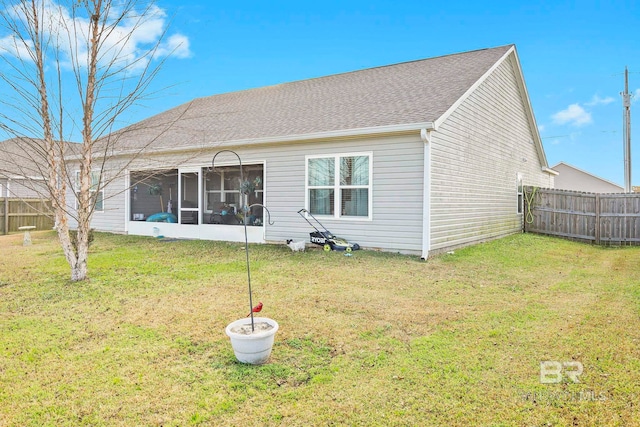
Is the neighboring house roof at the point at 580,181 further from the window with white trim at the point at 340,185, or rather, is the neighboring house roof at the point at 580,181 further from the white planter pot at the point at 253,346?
the white planter pot at the point at 253,346

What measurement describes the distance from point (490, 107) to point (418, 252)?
554 cm

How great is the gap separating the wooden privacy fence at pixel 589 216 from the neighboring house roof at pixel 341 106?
3364mm

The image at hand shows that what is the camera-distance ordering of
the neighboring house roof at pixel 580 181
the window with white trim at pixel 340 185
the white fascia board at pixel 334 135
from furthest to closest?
the neighboring house roof at pixel 580 181, the window with white trim at pixel 340 185, the white fascia board at pixel 334 135

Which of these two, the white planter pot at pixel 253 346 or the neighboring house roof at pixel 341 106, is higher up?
the neighboring house roof at pixel 341 106

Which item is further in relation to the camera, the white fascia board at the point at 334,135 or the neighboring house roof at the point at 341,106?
the neighboring house roof at the point at 341,106

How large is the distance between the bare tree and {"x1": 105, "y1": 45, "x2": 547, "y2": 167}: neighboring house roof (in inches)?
33.1

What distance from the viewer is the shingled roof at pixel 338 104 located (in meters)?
9.03

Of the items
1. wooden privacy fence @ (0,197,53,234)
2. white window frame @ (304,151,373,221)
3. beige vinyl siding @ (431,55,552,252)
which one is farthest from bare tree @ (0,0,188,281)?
wooden privacy fence @ (0,197,53,234)

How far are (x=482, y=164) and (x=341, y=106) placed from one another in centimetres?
424

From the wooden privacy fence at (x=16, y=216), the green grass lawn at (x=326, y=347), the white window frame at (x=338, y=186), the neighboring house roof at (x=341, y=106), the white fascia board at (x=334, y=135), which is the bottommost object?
the green grass lawn at (x=326, y=347)

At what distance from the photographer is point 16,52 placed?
6254 millimetres

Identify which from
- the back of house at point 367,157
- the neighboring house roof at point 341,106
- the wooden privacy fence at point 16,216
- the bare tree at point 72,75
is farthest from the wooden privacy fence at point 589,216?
the wooden privacy fence at point 16,216

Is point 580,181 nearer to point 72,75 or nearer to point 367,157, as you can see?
point 367,157

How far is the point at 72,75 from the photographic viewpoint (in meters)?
6.33
